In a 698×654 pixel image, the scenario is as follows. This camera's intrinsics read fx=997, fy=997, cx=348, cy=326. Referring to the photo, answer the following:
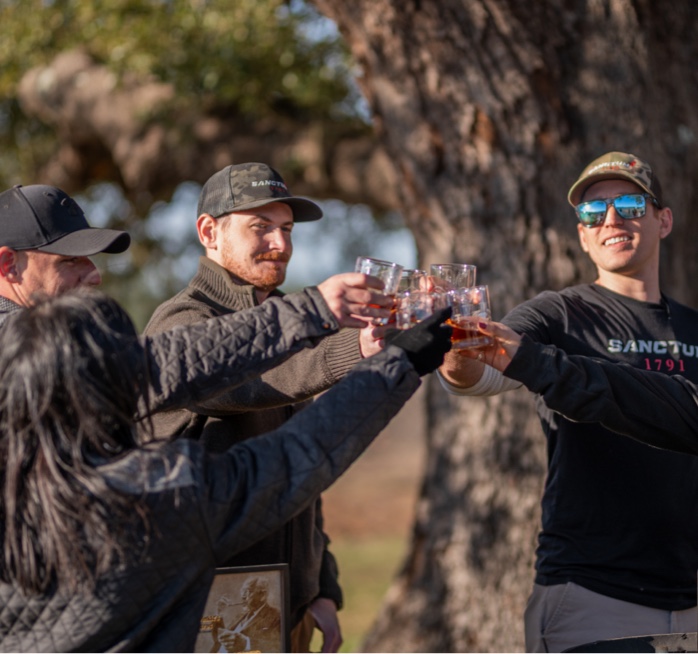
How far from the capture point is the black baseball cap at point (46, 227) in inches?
117

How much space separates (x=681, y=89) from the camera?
5.60 metres

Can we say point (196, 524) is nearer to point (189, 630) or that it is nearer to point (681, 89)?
point (189, 630)

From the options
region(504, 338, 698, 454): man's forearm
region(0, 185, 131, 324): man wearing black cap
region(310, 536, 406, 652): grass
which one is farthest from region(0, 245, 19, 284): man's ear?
region(310, 536, 406, 652): grass

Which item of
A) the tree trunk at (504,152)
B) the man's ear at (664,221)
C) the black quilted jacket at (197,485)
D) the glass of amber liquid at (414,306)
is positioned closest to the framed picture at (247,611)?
the black quilted jacket at (197,485)

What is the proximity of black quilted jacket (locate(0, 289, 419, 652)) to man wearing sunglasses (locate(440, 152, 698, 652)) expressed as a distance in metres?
0.93

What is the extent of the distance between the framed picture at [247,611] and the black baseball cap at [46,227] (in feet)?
3.46

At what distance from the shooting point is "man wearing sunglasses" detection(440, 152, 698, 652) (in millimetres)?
3340

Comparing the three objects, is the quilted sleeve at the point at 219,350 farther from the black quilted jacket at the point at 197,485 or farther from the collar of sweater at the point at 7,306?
the collar of sweater at the point at 7,306

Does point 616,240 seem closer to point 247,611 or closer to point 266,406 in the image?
point 266,406

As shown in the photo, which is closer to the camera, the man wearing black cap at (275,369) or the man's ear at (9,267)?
the man's ear at (9,267)

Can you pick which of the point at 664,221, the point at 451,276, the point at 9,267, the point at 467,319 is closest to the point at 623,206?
the point at 664,221

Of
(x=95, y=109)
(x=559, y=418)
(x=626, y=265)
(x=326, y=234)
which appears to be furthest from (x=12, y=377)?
(x=326, y=234)

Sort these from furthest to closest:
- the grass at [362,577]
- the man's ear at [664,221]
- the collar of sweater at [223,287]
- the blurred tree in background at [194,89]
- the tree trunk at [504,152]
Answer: the grass at [362,577], the blurred tree in background at [194,89], the tree trunk at [504,152], the man's ear at [664,221], the collar of sweater at [223,287]

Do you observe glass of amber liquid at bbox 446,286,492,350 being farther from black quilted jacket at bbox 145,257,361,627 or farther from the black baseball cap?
the black baseball cap
